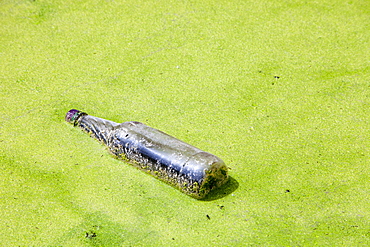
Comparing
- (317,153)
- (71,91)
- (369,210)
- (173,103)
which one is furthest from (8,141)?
(369,210)

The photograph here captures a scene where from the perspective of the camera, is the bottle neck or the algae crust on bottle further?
the bottle neck

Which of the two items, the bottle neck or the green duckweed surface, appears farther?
the bottle neck

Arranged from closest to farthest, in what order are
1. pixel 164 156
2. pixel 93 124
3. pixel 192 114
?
pixel 164 156
pixel 93 124
pixel 192 114

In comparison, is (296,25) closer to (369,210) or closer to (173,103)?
(173,103)

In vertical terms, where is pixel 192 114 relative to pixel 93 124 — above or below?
above

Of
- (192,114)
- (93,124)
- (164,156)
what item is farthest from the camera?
(192,114)
